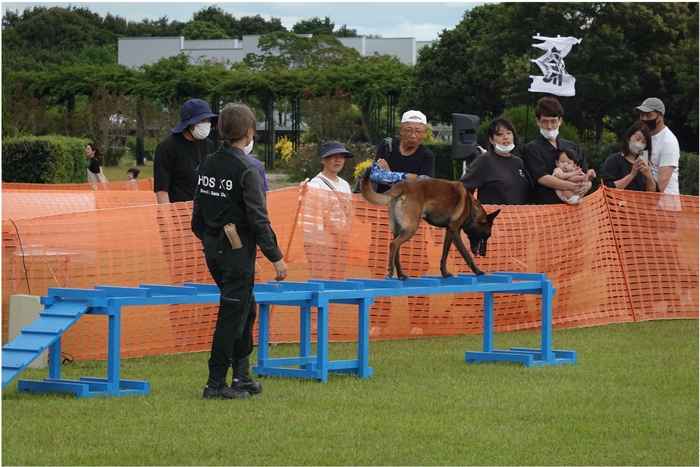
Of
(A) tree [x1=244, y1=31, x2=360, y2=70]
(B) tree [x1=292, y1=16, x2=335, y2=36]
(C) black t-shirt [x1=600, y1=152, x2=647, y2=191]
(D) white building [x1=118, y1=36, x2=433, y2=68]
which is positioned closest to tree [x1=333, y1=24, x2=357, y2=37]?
(B) tree [x1=292, y1=16, x2=335, y2=36]

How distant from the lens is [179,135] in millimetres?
9250

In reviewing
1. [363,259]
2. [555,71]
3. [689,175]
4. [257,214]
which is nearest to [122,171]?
[689,175]

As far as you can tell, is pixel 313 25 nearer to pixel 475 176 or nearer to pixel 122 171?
pixel 122 171

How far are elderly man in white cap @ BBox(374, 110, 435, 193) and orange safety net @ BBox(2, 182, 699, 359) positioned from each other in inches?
25.0

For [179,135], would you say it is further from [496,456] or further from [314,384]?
[496,456]

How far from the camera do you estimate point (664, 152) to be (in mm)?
11484

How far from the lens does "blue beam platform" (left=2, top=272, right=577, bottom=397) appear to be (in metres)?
6.74

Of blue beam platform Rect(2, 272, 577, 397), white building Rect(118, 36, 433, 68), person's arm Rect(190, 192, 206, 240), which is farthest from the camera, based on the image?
white building Rect(118, 36, 433, 68)

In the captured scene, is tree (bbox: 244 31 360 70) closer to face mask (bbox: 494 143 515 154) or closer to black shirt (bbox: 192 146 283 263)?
face mask (bbox: 494 143 515 154)

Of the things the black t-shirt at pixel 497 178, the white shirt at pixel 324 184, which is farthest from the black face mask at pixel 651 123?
the white shirt at pixel 324 184

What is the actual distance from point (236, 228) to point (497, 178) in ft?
14.3

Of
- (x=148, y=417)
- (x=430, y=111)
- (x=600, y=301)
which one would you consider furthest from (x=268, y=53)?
(x=148, y=417)

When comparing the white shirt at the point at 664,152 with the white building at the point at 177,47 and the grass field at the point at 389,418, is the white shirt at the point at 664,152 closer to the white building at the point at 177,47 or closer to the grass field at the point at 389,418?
the grass field at the point at 389,418

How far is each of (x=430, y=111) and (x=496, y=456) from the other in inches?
2025
